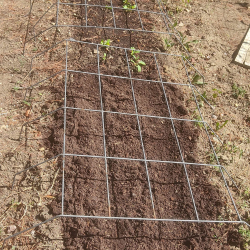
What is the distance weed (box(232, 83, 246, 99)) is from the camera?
13.1 ft

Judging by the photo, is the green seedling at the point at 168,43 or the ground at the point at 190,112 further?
the green seedling at the point at 168,43

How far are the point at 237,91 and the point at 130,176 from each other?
2.35 meters

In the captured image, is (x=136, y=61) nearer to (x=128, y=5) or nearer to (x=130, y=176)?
(x=128, y=5)

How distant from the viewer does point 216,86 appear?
4074mm

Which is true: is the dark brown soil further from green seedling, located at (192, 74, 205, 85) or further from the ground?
green seedling, located at (192, 74, 205, 85)

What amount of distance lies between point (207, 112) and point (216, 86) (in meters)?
0.60

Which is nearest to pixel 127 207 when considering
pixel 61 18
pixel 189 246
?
pixel 189 246

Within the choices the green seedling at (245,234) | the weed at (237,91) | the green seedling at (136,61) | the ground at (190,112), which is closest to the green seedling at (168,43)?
the ground at (190,112)

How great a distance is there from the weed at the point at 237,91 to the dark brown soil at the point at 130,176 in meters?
0.95

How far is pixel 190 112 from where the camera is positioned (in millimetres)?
3621

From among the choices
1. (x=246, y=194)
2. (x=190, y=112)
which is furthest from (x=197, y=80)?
(x=246, y=194)

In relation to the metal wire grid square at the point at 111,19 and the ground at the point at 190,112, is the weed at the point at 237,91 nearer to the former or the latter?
the ground at the point at 190,112

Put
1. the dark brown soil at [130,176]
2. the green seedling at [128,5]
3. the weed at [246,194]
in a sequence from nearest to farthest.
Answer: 1. the dark brown soil at [130,176]
2. the weed at [246,194]
3. the green seedling at [128,5]

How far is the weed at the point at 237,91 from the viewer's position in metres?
4.00
